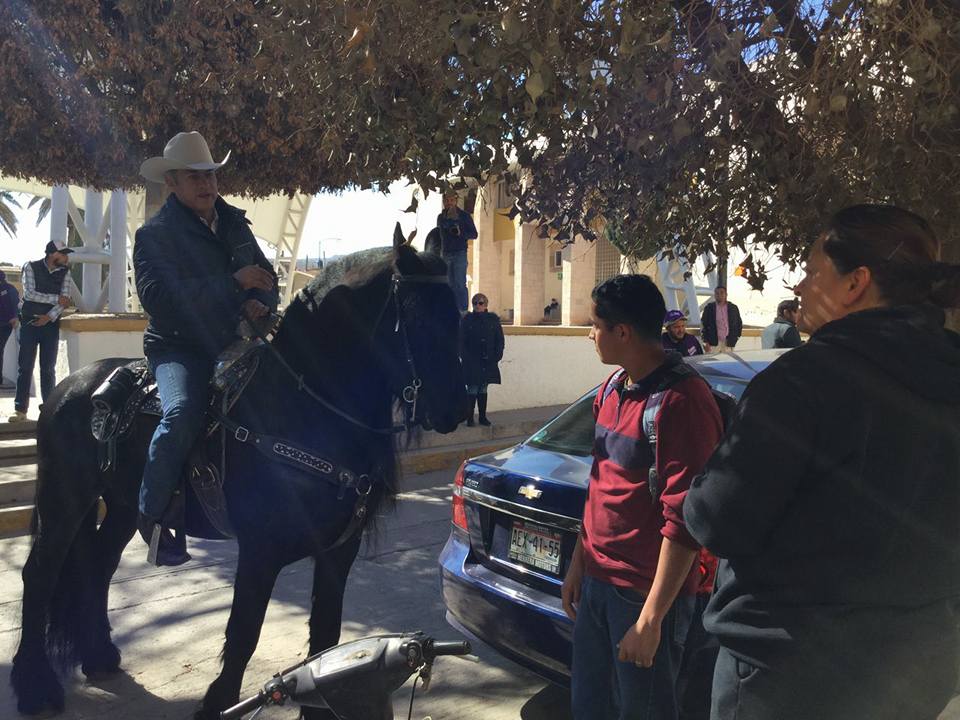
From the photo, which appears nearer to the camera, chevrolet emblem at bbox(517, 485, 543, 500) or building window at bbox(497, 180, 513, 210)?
chevrolet emblem at bbox(517, 485, 543, 500)

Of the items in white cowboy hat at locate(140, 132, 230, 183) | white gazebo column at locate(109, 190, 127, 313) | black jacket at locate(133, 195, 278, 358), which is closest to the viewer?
black jacket at locate(133, 195, 278, 358)

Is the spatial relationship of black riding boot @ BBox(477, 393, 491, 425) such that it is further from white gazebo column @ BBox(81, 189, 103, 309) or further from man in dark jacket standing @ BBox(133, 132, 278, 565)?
man in dark jacket standing @ BBox(133, 132, 278, 565)

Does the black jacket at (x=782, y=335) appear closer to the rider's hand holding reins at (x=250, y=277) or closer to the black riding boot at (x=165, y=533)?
the rider's hand holding reins at (x=250, y=277)

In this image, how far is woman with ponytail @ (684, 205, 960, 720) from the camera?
1464 millimetres

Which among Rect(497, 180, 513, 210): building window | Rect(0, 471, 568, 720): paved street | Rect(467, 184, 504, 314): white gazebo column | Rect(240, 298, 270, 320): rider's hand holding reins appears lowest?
Rect(0, 471, 568, 720): paved street

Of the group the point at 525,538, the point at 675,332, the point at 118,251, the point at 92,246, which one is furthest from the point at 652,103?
the point at 92,246

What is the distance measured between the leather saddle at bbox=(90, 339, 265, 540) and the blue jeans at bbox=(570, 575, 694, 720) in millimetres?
1763

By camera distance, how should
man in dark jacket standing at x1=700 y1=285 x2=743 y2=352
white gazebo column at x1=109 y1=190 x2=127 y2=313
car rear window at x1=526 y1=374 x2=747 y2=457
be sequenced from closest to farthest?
car rear window at x1=526 y1=374 x2=747 y2=457, man in dark jacket standing at x1=700 y1=285 x2=743 y2=352, white gazebo column at x1=109 y1=190 x2=127 y2=313

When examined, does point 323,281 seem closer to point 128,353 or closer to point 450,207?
point 450,207

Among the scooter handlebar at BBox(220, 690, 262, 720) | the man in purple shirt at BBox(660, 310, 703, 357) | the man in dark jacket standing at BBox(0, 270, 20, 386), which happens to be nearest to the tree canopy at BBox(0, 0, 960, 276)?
the scooter handlebar at BBox(220, 690, 262, 720)

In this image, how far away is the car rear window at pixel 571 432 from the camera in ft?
12.8

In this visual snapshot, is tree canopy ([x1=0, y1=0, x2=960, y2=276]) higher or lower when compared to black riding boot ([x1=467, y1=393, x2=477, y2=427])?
higher

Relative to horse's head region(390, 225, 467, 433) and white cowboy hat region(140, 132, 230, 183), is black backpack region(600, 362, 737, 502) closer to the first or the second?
horse's head region(390, 225, 467, 433)

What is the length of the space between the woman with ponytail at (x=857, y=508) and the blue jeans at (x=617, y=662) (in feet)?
2.15
